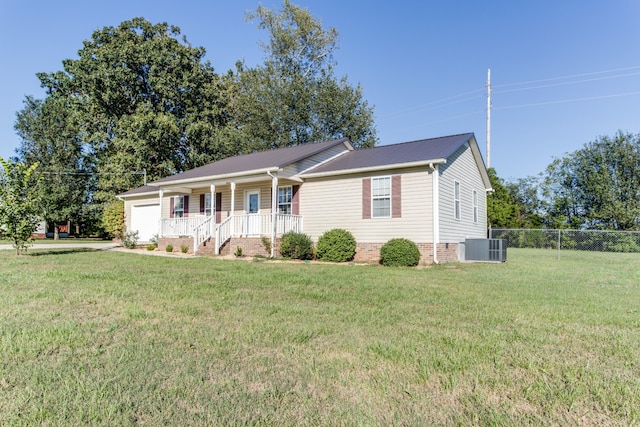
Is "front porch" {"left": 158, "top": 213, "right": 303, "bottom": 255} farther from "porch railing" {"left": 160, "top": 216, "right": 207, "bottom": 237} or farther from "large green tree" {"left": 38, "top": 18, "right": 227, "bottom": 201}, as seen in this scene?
"large green tree" {"left": 38, "top": 18, "right": 227, "bottom": 201}

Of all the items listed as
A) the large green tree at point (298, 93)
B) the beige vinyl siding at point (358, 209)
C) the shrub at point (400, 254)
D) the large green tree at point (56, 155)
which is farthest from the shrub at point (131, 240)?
the large green tree at point (56, 155)

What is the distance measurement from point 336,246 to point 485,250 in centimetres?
540

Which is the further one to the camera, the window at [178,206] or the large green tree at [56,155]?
the large green tree at [56,155]

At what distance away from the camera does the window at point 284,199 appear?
14.9 m

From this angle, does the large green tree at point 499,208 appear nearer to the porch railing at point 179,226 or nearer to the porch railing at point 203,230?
the porch railing at point 203,230

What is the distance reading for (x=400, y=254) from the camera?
1094 centimetres

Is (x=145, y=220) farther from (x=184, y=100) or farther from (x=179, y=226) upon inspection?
(x=184, y=100)

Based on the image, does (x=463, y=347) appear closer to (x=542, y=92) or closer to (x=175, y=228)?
(x=175, y=228)

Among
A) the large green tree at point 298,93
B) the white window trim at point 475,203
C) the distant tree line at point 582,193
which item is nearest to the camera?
the white window trim at point 475,203

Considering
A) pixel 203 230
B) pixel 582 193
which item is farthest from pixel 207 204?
pixel 582 193

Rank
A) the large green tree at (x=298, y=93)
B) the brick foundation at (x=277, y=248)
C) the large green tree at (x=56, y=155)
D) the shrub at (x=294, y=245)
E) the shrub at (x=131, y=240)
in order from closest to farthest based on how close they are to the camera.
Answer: the brick foundation at (x=277, y=248), the shrub at (x=294, y=245), the shrub at (x=131, y=240), the large green tree at (x=298, y=93), the large green tree at (x=56, y=155)

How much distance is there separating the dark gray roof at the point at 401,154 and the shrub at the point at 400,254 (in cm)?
272

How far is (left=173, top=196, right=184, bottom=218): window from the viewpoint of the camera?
60.2 ft

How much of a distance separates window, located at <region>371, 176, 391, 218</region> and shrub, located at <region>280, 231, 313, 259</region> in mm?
2532
